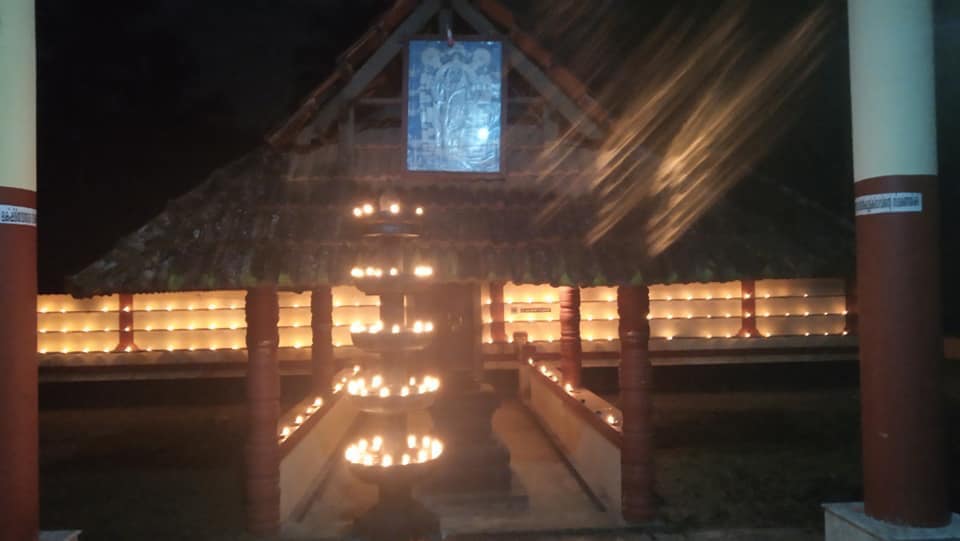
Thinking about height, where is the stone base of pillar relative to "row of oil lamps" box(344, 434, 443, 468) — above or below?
below

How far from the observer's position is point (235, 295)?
15391 millimetres

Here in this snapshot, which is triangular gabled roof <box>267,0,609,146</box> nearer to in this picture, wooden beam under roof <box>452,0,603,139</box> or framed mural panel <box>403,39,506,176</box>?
wooden beam under roof <box>452,0,603,139</box>

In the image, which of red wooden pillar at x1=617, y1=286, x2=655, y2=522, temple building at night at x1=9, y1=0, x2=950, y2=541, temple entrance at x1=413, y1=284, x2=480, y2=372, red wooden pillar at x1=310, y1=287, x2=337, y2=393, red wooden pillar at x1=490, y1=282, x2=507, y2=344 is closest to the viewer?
temple building at night at x1=9, y1=0, x2=950, y2=541

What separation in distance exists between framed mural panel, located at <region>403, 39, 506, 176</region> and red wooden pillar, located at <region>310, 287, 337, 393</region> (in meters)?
4.46

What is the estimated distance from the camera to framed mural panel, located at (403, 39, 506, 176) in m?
7.79

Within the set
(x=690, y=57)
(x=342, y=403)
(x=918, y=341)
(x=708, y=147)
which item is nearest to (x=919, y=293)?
(x=918, y=341)

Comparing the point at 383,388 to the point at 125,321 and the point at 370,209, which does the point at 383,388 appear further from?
the point at 125,321

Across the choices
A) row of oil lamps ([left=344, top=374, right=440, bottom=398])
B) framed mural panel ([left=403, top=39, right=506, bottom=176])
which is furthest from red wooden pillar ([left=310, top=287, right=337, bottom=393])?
row of oil lamps ([left=344, top=374, right=440, bottom=398])

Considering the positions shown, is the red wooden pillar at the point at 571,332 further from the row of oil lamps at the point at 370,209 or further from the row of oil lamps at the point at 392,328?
the row of oil lamps at the point at 370,209

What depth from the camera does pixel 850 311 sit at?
1611 cm

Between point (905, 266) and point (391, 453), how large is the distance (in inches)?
176

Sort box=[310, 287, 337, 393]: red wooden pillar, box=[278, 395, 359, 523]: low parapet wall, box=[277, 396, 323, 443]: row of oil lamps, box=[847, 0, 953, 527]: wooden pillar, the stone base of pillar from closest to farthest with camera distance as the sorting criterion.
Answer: the stone base of pillar
box=[847, 0, 953, 527]: wooden pillar
box=[278, 395, 359, 523]: low parapet wall
box=[277, 396, 323, 443]: row of oil lamps
box=[310, 287, 337, 393]: red wooden pillar

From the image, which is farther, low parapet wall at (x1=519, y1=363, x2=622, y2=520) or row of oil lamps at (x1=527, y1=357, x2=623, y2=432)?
row of oil lamps at (x1=527, y1=357, x2=623, y2=432)

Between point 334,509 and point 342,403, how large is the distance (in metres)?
3.45
